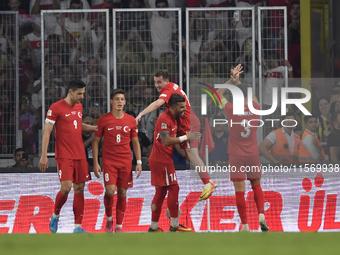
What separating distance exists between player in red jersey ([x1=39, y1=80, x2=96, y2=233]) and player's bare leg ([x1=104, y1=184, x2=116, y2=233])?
24 centimetres

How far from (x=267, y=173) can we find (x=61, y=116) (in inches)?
92.3

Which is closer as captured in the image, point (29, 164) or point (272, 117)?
point (272, 117)

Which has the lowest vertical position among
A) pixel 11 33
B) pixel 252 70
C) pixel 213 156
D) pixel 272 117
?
pixel 213 156

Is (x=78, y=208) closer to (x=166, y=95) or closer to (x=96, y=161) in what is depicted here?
(x=96, y=161)

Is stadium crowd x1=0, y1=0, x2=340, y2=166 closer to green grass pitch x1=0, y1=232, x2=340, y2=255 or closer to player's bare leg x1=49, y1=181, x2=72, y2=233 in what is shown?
player's bare leg x1=49, y1=181, x2=72, y2=233

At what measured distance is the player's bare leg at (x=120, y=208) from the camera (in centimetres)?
613

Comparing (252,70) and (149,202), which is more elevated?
(252,70)

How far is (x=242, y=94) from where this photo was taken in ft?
20.1

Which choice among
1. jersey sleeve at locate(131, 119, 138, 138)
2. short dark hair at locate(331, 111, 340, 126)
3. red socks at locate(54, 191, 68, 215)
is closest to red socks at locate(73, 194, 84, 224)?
red socks at locate(54, 191, 68, 215)

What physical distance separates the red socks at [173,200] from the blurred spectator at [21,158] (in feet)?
7.01

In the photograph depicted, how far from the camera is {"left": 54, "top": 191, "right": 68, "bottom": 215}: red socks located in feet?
19.5

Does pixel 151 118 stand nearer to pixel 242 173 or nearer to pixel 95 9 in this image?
pixel 95 9

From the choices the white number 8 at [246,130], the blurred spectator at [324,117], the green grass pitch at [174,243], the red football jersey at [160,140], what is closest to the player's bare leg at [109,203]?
the red football jersey at [160,140]

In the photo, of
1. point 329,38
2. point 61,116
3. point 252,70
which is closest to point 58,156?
point 61,116
